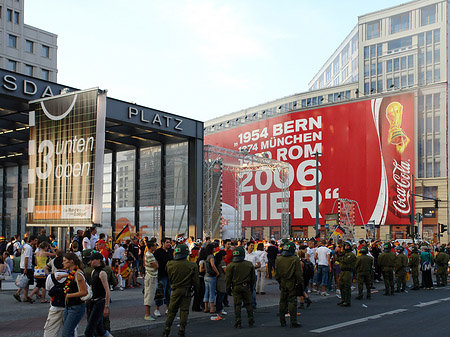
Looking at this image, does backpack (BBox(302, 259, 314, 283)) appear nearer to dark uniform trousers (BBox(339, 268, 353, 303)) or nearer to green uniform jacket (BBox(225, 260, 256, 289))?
dark uniform trousers (BBox(339, 268, 353, 303))

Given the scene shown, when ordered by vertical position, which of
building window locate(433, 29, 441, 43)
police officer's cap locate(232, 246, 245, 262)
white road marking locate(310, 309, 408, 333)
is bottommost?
white road marking locate(310, 309, 408, 333)

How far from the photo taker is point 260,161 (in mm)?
38594

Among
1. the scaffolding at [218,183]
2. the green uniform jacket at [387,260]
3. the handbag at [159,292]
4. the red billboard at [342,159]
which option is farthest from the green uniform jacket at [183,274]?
the red billboard at [342,159]

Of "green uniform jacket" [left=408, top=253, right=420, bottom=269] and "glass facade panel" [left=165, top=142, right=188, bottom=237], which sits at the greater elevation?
"glass facade panel" [left=165, top=142, right=188, bottom=237]

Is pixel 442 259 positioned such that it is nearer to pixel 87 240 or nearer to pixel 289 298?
pixel 289 298

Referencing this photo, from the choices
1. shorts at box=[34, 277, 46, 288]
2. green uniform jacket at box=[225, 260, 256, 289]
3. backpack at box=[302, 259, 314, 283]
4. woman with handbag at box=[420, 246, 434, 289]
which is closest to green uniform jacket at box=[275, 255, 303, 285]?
green uniform jacket at box=[225, 260, 256, 289]

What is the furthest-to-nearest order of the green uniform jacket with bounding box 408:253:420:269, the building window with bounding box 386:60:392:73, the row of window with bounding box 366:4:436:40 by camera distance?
the building window with bounding box 386:60:392:73
the row of window with bounding box 366:4:436:40
the green uniform jacket with bounding box 408:253:420:269

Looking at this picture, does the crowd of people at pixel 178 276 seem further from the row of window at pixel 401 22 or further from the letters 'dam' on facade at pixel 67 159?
the row of window at pixel 401 22

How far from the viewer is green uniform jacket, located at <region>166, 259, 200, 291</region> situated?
31.8ft

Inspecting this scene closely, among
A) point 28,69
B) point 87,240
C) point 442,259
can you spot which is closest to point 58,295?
point 87,240

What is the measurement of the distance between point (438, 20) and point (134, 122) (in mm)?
46226

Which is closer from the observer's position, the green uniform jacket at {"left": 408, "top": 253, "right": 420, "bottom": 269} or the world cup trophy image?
the green uniform jacket at {"left": 408, "top": 253, "right": 420, "bottom": 269}

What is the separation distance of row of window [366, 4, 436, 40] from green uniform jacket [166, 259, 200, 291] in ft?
190

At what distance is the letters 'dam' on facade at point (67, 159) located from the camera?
58.9 ft
